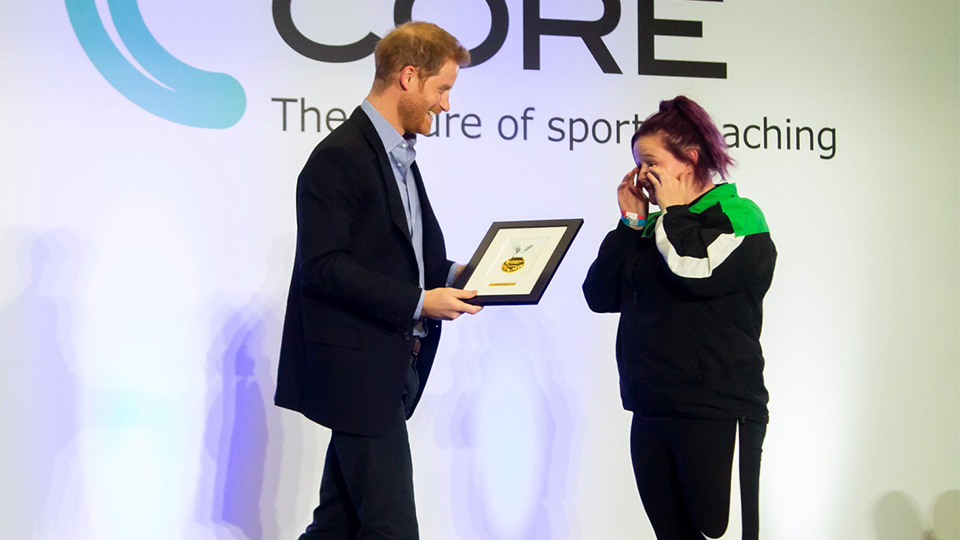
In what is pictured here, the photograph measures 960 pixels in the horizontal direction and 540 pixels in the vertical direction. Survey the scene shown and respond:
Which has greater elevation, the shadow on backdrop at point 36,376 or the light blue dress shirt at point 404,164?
the light blue dress shirt at point 404,164

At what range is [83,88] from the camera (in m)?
3.35

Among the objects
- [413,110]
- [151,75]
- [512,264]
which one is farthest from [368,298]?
[151,75]

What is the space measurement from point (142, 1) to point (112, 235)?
0.85m

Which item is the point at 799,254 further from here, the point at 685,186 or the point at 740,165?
the point at 685,186

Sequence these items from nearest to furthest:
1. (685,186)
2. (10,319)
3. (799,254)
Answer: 1. (685,186)
2. (10,319)
3. (799,254)

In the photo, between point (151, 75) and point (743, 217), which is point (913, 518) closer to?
point (743, 217)

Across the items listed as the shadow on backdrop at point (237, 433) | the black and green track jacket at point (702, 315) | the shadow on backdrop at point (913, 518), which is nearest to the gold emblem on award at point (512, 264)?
the black and green track jacket at point (702, 315)

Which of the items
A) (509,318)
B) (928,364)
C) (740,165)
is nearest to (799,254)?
(740,165)

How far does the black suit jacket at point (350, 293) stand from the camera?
7.01 ft

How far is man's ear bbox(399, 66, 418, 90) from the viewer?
231 centimetres

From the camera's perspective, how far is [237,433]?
11.2 feet

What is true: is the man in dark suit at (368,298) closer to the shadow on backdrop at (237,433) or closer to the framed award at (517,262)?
the framed award at (517,262)

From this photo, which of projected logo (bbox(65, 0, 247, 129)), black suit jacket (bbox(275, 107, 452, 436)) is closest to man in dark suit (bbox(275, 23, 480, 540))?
black suit jacket (bbox(275, 107, 452, 436))

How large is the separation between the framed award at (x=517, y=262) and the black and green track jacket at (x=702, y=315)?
267mm
